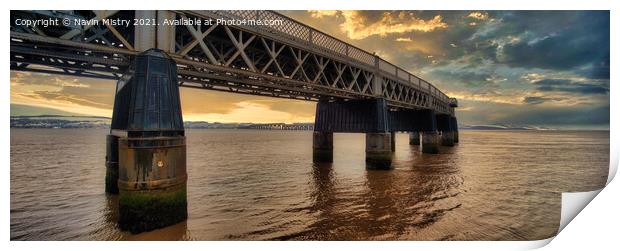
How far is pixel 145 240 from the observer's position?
8.98 meters

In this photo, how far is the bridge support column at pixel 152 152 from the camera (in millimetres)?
8930

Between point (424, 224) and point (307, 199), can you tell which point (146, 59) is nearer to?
point (307, 199)

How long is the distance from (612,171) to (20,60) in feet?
70.6

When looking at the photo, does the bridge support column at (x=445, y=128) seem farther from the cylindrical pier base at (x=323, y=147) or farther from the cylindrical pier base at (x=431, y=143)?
the cylindrical pier base at (x=323, y=147)

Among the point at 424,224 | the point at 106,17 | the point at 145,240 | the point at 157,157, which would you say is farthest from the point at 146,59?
the point at 424,224

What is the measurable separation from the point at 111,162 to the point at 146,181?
20.5ft

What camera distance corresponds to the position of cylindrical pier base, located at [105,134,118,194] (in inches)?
521

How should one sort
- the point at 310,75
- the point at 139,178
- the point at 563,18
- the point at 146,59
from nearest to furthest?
1. the point at 139,178
2. the point at 146,59
3. the point at 563,18
4. the point at 310,75

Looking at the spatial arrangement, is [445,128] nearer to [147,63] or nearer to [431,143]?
[431,143]

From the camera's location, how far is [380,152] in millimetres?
23281

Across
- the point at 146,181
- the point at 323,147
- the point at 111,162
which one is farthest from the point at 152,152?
the point at 323,147

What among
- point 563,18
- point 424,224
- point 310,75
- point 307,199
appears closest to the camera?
point 424,224

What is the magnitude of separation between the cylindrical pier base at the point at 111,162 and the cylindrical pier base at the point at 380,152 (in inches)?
667
